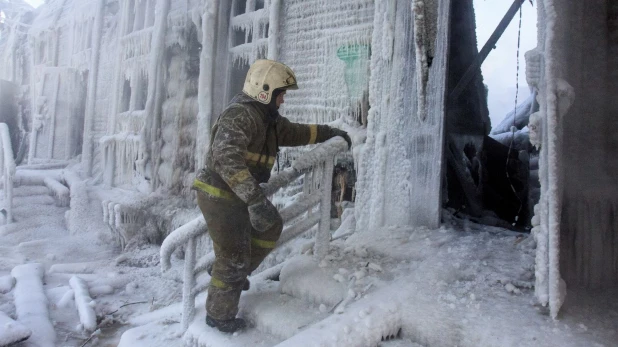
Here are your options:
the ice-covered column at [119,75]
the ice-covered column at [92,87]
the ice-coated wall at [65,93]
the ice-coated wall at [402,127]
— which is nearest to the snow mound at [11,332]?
the ice-coated wall at [402,127]

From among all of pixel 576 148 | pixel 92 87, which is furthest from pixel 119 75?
pixel 576 148

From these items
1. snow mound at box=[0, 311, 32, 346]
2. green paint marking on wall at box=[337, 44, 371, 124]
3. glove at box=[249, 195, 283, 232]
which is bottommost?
snow mound at box=[0, 311, 32, 346]

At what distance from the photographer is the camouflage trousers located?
2754mm

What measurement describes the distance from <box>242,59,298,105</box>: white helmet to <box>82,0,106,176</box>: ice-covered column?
37.0 feet

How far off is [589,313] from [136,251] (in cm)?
741

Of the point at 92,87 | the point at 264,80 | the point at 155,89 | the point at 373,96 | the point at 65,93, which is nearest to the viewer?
the point at 264,80

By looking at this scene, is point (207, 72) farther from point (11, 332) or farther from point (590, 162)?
point (590, 162)

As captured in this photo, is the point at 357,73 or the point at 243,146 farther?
the point at 357,73

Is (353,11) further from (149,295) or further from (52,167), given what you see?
(52,167)

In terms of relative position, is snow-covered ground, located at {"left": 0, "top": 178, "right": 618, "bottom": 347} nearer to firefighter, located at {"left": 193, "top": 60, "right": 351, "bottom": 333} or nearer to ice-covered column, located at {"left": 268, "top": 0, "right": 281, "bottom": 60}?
firefighter, located at {"left": 193, "top": 60, "right": 351, "bottom": 333}

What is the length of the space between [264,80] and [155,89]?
7.27 metres

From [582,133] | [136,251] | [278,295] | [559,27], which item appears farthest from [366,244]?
[136,251]

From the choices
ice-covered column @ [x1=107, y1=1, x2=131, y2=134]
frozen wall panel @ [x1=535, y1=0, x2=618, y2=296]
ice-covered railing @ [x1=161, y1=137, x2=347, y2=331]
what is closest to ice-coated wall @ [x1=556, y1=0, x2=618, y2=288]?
frozen wall panel @ [x1=535, y1=0, x2=618, y2=296]

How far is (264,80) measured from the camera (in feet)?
9.10
